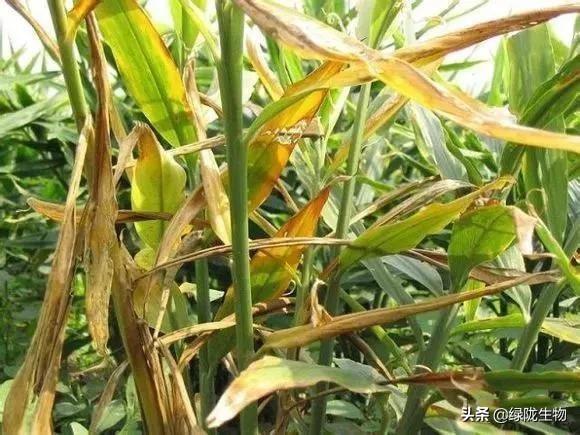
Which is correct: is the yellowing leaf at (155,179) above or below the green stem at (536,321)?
above

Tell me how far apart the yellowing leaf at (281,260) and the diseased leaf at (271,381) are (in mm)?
108

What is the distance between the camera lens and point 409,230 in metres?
0.50

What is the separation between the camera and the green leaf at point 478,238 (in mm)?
474

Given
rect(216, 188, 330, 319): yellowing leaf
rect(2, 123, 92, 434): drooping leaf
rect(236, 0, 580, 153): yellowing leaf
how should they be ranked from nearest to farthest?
1. rect(236, 0, 580, 153): yellowing leaf
2. rect(2, 123, 92, 434): drooping leaf
3. rect(216, 188, 330, 319): yellowing leaf

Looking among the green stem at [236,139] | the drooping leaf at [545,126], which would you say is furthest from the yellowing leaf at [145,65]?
the drooping leaf at [545,126]

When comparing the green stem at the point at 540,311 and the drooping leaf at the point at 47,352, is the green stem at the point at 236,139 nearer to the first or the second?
the drooping leaf at the point at 47,352

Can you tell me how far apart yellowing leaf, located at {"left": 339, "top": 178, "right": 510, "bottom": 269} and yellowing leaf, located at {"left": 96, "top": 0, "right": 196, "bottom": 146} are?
14 cm

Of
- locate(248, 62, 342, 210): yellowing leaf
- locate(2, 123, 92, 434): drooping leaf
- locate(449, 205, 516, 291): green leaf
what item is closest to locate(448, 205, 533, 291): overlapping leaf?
locate(449, 205, 516, 291): green leaf

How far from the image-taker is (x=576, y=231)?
562 millimetres

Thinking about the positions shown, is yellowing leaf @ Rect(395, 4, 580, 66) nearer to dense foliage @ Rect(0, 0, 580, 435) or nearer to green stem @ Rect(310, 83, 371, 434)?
dense foliage @ Rect(0, 0, 580, 435)

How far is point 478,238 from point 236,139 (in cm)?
15

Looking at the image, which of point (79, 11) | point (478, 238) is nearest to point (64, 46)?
point (79, 11)

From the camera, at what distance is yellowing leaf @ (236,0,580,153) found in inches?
13.2

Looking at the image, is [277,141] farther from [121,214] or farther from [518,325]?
[518,325]
